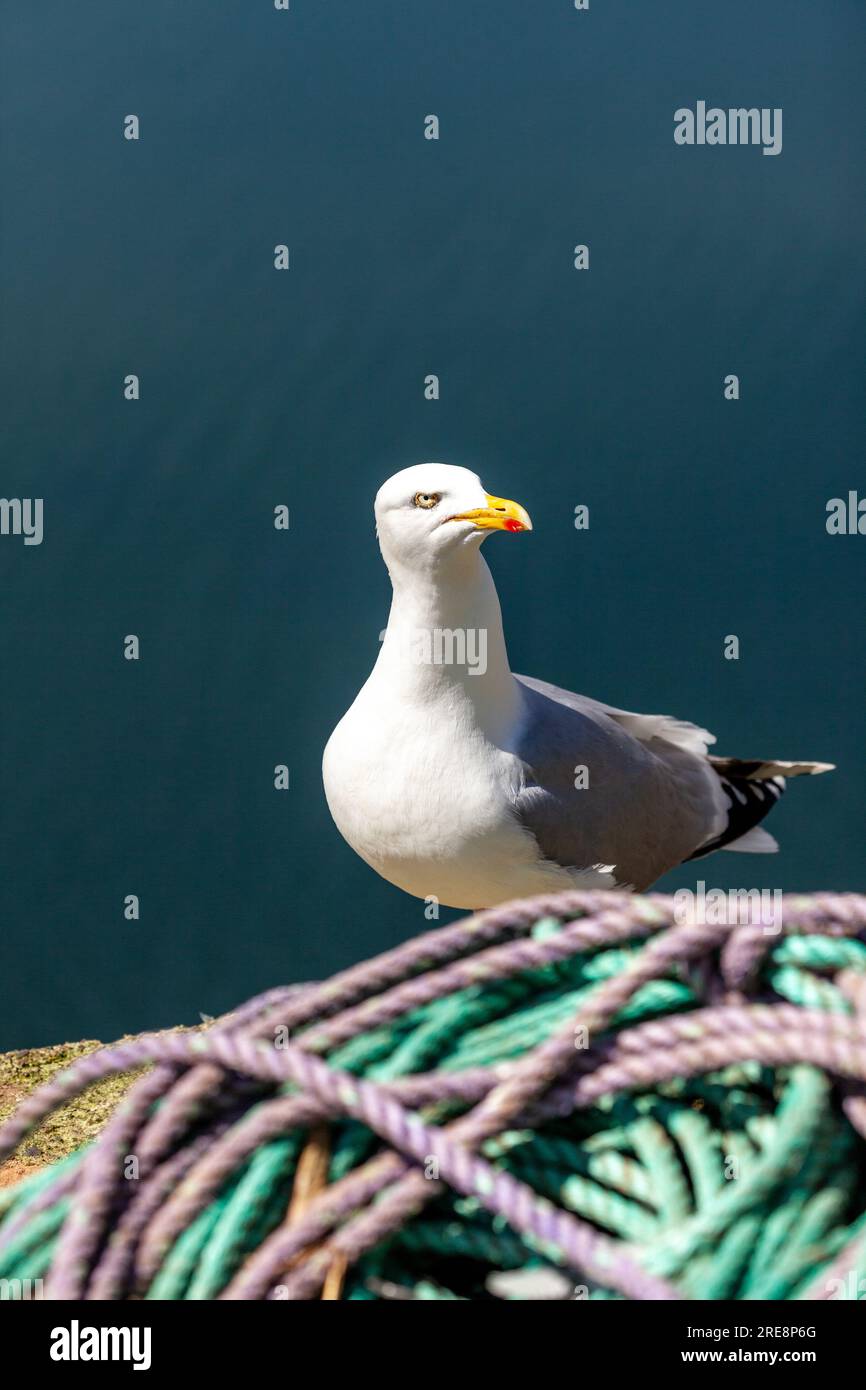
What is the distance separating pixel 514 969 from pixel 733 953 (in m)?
0.11

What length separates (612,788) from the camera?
2234 millimetres

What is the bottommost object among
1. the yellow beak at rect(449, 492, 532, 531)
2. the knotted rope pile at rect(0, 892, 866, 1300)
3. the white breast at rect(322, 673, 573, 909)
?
the knotted rope pile at rect(0, 892, 866, 1300)

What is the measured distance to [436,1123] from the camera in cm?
64

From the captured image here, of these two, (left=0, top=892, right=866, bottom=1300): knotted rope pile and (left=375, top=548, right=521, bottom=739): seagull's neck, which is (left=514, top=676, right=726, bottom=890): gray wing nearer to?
(left=375, top=548, right=521, bottom=739): seagull's neck

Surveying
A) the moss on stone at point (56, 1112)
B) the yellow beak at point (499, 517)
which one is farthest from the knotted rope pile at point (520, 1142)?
the moss on stone at point (56, 1112)

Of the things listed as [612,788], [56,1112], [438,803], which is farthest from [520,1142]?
[56,1112]

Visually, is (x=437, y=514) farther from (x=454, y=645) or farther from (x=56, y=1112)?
(x=56, y=1112)

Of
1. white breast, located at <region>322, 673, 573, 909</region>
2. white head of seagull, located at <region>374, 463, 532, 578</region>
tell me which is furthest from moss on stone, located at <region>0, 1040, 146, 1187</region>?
white head of seagull, located at <region>374, 463, 532, 578</region>

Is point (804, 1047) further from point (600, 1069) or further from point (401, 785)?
point (401, 785)

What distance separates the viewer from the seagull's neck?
207cm

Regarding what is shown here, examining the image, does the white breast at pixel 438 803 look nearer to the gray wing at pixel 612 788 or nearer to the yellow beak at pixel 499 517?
the gray wing at pixel 612 788

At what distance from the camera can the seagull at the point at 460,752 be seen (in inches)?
79.3

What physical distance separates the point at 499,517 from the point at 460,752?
34 centimetres
